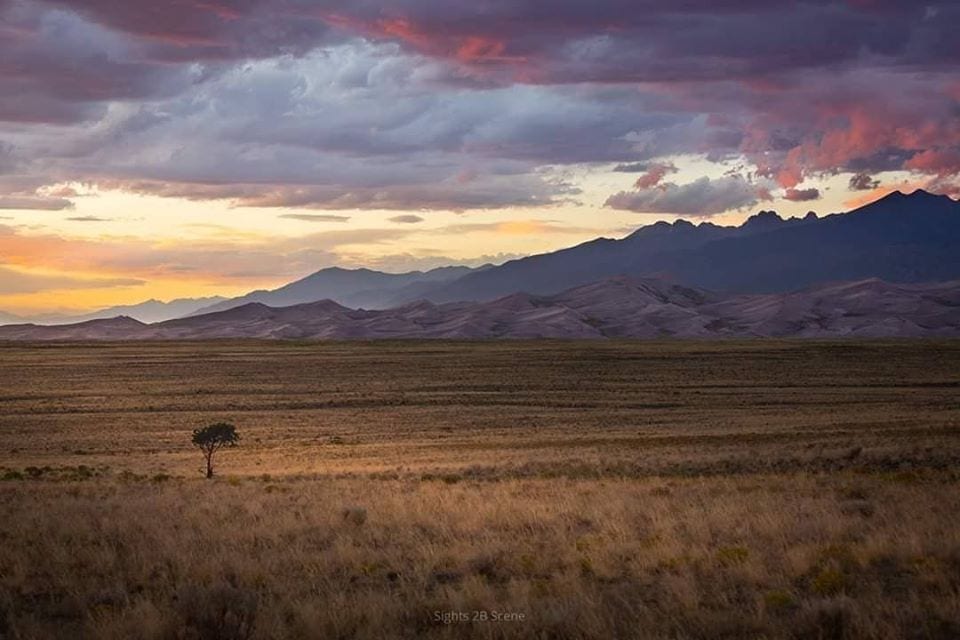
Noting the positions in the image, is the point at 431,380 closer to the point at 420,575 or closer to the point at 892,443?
the point at 892,443

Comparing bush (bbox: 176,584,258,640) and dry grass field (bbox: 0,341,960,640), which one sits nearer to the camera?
bush (bbox: 176,584,258,640)

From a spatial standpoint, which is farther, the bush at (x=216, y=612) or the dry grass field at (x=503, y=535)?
the dry grass field at (x=503, y=535)

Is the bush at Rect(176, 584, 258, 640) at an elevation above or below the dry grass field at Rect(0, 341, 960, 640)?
above

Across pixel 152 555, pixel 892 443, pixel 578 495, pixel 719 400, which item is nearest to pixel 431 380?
pixel 719 400

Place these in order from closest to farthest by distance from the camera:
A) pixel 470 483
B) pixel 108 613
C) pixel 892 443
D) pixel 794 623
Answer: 1. pixel 794 623
2. pixel 108 613
3. pixel 470 483
4. pixel 892 443

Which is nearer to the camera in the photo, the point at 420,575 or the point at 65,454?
the point at 420,575

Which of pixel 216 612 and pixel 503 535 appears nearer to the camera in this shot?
pixel 216 612

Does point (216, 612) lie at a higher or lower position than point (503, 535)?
higher

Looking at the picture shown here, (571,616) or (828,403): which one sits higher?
(571,616)

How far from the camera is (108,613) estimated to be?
8.99 meters

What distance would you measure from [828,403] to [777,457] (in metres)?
39.7

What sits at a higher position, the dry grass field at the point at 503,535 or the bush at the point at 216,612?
the bush at the point at 216,612

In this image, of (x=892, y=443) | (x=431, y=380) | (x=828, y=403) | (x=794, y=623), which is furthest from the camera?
(x=431, y=380)

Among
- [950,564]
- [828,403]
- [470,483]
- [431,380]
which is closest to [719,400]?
[828,403]
